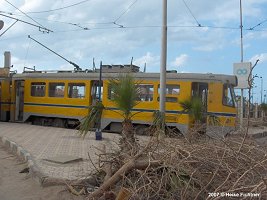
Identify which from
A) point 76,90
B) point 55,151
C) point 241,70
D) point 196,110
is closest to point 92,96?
point 76,90

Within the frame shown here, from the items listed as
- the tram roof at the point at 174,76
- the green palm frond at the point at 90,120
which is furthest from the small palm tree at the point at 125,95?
the tram roof at the point at 174,76

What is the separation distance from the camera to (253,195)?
482 cm

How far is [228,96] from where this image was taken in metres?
18.5

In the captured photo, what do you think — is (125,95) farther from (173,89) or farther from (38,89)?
(38,89)

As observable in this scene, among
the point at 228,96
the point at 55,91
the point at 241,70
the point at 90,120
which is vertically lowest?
the point at 90,120

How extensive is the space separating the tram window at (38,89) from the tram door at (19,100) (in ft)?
4.27

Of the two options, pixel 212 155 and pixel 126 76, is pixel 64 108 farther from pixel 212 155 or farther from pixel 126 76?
pixel 212 155

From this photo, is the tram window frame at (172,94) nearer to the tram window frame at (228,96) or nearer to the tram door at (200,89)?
the tram door at (200,89)

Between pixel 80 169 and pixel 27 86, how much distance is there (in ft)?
49.3

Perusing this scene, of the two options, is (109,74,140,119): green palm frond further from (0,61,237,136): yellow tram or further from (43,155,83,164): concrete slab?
(0,61,237,136): yellow tram

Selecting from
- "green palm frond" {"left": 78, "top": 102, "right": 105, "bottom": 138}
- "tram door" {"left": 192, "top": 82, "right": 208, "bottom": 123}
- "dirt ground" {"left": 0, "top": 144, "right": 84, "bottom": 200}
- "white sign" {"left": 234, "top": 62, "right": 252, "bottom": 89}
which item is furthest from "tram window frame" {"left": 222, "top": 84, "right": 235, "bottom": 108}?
"dirt ground" {"left": 0, "top": 144, "right": 84, "bottom": 200}

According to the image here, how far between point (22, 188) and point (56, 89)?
13770 millimetres

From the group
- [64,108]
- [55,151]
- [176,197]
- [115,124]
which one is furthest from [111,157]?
[64,108]

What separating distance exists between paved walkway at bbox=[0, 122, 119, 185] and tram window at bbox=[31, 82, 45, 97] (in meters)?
5.47
